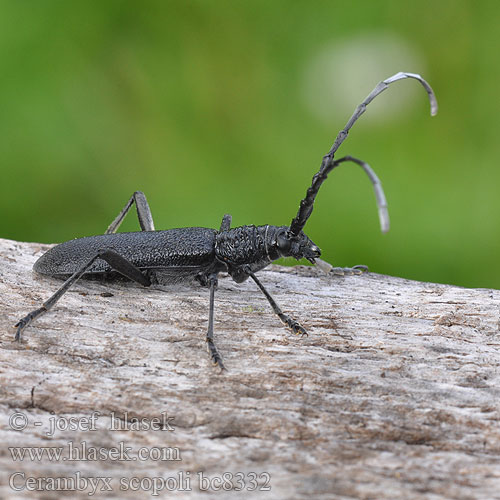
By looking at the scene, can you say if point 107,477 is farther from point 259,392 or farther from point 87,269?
point 87,269

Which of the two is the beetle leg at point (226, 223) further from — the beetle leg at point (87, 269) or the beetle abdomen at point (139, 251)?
the beetle leg at point (87, 269)

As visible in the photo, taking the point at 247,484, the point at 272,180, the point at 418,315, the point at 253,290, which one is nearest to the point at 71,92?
the point at 272,180

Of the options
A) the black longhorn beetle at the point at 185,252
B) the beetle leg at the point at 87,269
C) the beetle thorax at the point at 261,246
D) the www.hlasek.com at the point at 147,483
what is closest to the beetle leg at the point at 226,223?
the black longhorn beetle at the point at 185,252

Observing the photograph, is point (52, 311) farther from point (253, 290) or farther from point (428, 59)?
point (428, 59)

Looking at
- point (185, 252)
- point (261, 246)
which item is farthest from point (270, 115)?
point (185, 252)

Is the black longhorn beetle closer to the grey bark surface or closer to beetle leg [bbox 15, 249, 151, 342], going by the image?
beetle leg [bbox 15, 249, 151, 342]

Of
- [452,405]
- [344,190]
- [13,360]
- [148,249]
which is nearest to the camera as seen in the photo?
[452,405]
